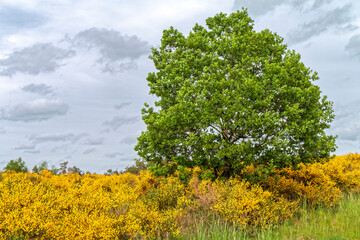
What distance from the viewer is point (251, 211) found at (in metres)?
12.1

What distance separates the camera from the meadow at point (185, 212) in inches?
348

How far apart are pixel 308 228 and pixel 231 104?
5.92 metres

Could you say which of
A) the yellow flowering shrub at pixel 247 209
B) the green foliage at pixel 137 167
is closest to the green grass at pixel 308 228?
the yellow flowering shrub at pixel 247 209

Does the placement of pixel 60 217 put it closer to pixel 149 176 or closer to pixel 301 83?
pixel 149 176

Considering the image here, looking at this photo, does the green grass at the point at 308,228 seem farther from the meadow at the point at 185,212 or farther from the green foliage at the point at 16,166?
the green foliage at the point at 16,166

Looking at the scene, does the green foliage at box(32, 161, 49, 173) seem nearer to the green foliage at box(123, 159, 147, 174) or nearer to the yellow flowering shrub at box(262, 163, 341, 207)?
the green foliage at box(123, 159, 147, 174)

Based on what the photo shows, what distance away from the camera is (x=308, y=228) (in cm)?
1237

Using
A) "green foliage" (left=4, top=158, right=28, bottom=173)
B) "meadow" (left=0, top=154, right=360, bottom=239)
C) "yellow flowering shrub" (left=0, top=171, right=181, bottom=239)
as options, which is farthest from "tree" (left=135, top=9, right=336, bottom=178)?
"green foliage" (left=4, top=158, right=28, bottom=173)

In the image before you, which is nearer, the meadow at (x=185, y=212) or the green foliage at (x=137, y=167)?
the meadow at (x=185, y=212)

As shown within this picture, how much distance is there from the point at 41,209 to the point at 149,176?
30.7 feet

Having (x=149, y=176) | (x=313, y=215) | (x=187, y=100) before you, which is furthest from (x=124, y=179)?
(x=313, y=215)

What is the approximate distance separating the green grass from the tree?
260cm

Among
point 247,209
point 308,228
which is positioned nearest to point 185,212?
point 247,209

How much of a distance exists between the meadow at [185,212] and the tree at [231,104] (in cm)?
137
